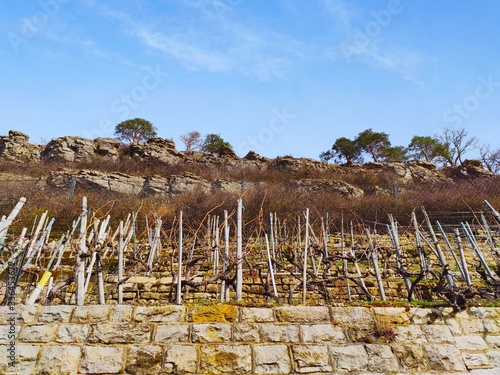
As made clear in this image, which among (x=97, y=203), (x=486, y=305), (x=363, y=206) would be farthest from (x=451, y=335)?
(x=97, y=203)

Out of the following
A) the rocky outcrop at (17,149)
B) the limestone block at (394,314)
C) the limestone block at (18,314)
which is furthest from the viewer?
the rocky outcrop at (17,149)

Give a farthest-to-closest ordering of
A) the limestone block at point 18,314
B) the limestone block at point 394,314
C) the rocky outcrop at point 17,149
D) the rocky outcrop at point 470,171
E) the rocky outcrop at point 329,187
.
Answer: the rocky outcrop at point 470,171
the rocky outcrop at point 17,149
the rocky outcrop at point 329,187
the limestone block at point 394,314
the limestone block at point 18,314

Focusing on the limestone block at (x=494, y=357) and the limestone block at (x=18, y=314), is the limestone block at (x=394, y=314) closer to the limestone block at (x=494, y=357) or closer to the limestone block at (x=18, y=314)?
the limestone block at (x=494, y=357)

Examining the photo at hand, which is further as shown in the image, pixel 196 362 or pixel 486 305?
pixel 486 305

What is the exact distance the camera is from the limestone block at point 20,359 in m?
2.74

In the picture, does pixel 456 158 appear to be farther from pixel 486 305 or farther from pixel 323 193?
pixel 486 305

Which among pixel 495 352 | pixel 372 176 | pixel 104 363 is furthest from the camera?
pixel 372 176

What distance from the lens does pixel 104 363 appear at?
9.32 ft

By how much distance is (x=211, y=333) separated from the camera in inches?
121

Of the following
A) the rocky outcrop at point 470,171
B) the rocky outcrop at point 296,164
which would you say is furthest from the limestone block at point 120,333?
the rocky outcrop at point 470,171

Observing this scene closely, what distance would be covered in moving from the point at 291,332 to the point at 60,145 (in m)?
26.9

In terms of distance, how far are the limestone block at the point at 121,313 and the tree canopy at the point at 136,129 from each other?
96.6ft

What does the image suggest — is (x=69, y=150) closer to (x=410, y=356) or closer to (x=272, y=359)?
(x=272, y=359)

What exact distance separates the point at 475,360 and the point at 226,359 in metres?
2.36
